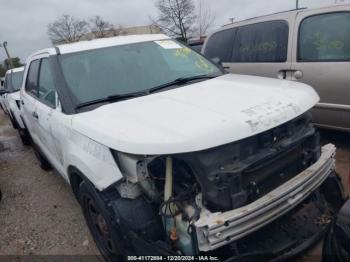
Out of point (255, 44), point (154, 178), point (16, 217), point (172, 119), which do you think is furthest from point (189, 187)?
point (255, 44)

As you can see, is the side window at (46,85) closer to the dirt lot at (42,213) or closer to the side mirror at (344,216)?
the dirt lot at (42,213)

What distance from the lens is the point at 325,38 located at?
402 centimetres

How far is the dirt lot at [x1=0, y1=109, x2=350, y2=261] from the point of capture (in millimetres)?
3234

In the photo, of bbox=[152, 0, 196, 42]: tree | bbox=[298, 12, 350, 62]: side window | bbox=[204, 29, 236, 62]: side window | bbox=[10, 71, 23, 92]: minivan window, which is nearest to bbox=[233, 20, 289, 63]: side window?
bbox=[204, 29, 236, 62]: side window

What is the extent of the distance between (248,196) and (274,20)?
131 inches

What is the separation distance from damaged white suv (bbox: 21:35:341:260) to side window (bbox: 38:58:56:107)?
181 mm

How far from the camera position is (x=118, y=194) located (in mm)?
2316

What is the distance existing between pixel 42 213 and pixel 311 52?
392cm

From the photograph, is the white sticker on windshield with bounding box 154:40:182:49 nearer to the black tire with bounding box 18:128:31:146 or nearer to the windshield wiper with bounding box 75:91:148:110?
the windshield wiper with bounding box 75:91:148:110

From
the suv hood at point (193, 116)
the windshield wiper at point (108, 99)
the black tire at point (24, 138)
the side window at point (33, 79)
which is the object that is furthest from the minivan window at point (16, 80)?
the suv hood at point (193, 116)

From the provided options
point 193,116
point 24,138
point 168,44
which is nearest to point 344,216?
point 193,116

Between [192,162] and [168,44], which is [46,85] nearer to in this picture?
[168,44]

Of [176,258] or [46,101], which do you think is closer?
[176,258]

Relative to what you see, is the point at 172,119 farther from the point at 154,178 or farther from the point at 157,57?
the point at 157,57
